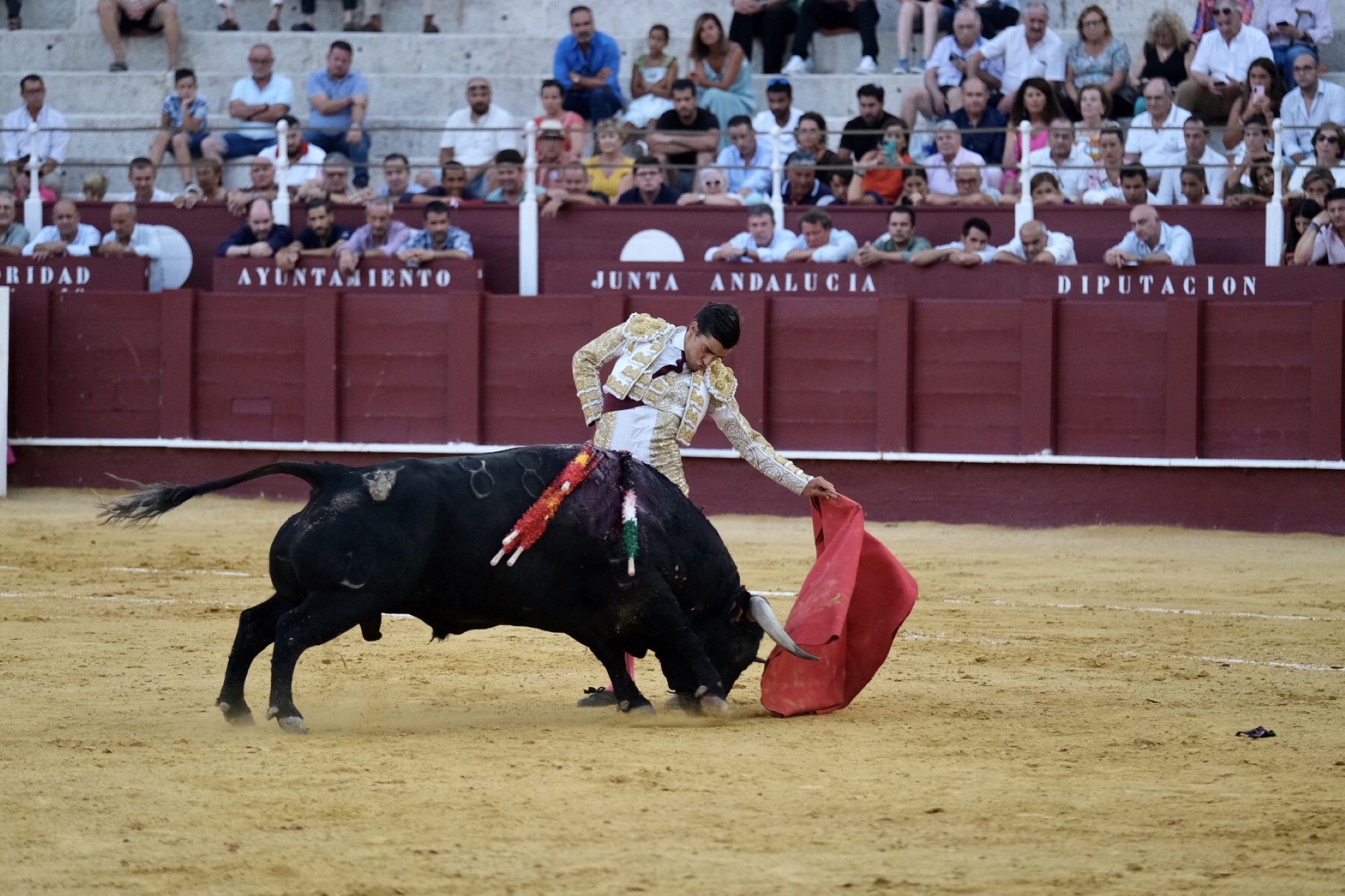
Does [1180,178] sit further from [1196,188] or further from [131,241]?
[131,241]

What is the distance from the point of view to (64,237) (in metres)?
10.6

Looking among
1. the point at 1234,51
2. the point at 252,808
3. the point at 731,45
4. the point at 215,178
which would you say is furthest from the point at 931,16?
the point at 252,808

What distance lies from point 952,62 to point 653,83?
1841 mm

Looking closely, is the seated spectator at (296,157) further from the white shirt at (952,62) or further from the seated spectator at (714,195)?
the white shirt at (952,62)

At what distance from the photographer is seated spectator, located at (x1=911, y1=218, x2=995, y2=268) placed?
9500 mm

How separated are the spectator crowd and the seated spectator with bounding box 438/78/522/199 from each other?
14 mm

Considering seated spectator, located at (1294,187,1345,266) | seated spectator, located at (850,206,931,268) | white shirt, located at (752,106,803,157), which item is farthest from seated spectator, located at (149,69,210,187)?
seated spectator, located at (1294,187,1345,266)

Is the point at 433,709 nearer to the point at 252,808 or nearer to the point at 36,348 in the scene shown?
the point at 252,808

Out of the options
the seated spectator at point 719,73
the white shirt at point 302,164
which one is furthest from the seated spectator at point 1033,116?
the white shirt at point 302,164

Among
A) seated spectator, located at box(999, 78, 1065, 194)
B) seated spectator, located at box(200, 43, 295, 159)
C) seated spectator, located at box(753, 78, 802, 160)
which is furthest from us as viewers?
seated spectator, located at box(200, 43, 295, 159)

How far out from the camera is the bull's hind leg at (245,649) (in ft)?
14.7

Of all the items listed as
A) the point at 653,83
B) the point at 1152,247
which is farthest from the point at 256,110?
the point at 1152,247

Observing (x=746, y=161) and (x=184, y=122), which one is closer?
(x=746, y=161)

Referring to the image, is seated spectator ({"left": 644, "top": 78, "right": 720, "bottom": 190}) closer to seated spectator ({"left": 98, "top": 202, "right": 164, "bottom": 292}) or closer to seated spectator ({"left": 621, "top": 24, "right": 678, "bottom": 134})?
seated spectator ({"left": 621, "top": 24, "right": 678, "bottom": 134})
